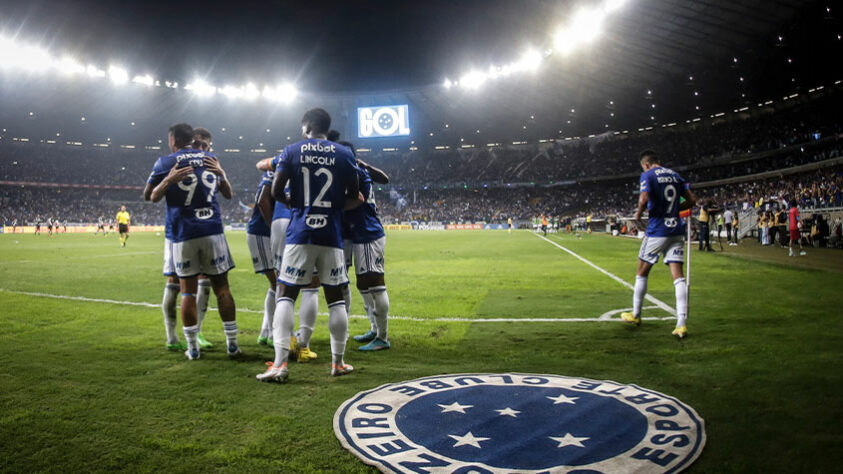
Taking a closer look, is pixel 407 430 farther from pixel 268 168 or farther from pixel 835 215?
pixel 835 215

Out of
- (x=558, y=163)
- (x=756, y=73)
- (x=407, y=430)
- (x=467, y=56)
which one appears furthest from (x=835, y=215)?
(x=558, y=163)

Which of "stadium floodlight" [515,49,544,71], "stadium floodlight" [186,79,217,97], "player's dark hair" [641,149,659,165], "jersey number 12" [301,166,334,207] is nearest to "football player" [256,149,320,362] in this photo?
"jersey number 12" [301,166,334,207]

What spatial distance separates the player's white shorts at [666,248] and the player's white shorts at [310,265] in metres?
3.82

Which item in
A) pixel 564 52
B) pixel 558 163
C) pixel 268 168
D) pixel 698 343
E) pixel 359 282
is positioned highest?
pixel 564 52

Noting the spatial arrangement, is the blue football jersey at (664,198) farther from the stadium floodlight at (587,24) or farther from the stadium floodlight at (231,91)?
the stadium floodlight at (231,91)

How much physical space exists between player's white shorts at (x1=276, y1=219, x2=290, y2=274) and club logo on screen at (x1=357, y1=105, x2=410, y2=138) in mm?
50620

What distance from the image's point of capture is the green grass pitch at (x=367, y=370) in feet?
9.44

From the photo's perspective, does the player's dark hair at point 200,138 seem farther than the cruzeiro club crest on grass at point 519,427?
Yes

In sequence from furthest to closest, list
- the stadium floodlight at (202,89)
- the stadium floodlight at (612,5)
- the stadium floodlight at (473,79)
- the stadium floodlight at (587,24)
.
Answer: the stadium floodlight at (202,89) → the stadium floodlight at (473,79) → the stadium floodlight at (587,24) → the stadium floodlight at (612,5)

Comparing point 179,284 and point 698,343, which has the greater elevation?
point 179,284

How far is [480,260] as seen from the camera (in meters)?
17.0

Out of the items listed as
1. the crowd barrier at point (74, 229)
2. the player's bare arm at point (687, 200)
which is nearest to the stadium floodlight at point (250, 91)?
the crowd barrier at point (74, 229)

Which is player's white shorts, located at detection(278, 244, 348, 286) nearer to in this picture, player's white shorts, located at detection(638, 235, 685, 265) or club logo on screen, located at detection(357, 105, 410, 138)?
player's white shorts, located at detection(638, 235, 685, 265)

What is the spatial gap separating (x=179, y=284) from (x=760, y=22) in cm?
3395
